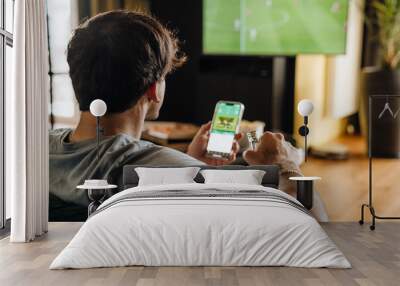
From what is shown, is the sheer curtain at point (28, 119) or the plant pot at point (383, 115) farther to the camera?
the plant pot at point (383, 115)

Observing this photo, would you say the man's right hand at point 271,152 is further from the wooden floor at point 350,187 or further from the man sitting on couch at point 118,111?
the wooden floor at point 350,187

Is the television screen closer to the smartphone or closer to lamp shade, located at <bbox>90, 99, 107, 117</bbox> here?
the smartphone

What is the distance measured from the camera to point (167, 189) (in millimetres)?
4699

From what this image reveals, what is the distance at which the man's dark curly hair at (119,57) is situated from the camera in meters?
5.80

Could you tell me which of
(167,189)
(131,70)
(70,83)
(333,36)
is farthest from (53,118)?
(333,36)

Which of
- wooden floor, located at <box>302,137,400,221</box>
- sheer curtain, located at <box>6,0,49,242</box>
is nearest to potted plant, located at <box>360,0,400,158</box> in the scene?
wooden floor, located at <box>302,137,400,221</box>

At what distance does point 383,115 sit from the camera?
19.9 ft

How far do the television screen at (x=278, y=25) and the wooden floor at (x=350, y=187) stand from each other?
927 mm

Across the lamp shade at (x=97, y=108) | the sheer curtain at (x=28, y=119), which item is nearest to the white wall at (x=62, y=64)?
the lamp shade at (x=97, y=108)

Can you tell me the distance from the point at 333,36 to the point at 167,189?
2243 mm

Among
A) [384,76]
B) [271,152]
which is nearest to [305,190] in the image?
[271,152]

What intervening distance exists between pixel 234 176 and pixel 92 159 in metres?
1.26

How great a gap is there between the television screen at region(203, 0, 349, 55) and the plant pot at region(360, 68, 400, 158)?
0.41 m

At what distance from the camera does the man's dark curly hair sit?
228 inches
